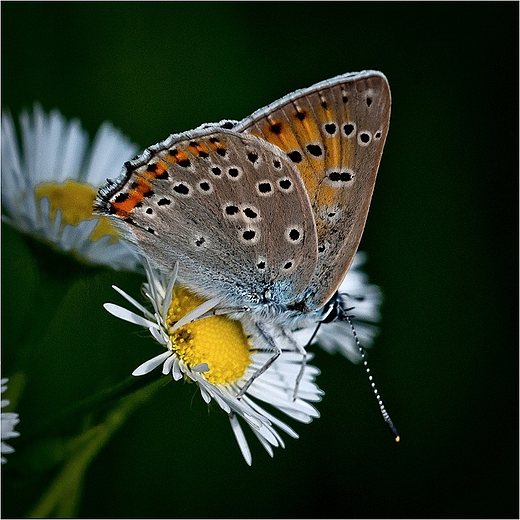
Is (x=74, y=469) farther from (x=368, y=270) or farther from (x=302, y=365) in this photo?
(x=368, y=270)

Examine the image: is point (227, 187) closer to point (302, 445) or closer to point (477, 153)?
point (302, 445)

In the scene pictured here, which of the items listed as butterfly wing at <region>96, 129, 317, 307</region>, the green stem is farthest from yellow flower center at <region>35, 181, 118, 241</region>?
the green stem

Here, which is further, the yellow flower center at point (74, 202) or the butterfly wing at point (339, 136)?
the yellow flower center at point (74, 202)

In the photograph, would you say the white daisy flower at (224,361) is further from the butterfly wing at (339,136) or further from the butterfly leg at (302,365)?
the butterfly wing at (339,136)

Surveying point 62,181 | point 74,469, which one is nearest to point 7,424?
point 74,469

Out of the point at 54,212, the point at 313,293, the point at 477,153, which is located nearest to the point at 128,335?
the point at 54,212

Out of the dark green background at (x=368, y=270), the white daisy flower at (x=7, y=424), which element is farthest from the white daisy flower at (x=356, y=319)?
the white daisy flower at (x=7, y=424)

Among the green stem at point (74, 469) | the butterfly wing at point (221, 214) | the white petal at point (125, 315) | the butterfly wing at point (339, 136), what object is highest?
the butterfly wing at point (339, 136)

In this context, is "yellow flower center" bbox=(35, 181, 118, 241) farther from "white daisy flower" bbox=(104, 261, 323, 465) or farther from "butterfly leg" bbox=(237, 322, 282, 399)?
"butterfly leg" bbox=(237, 322, 282, 399)
